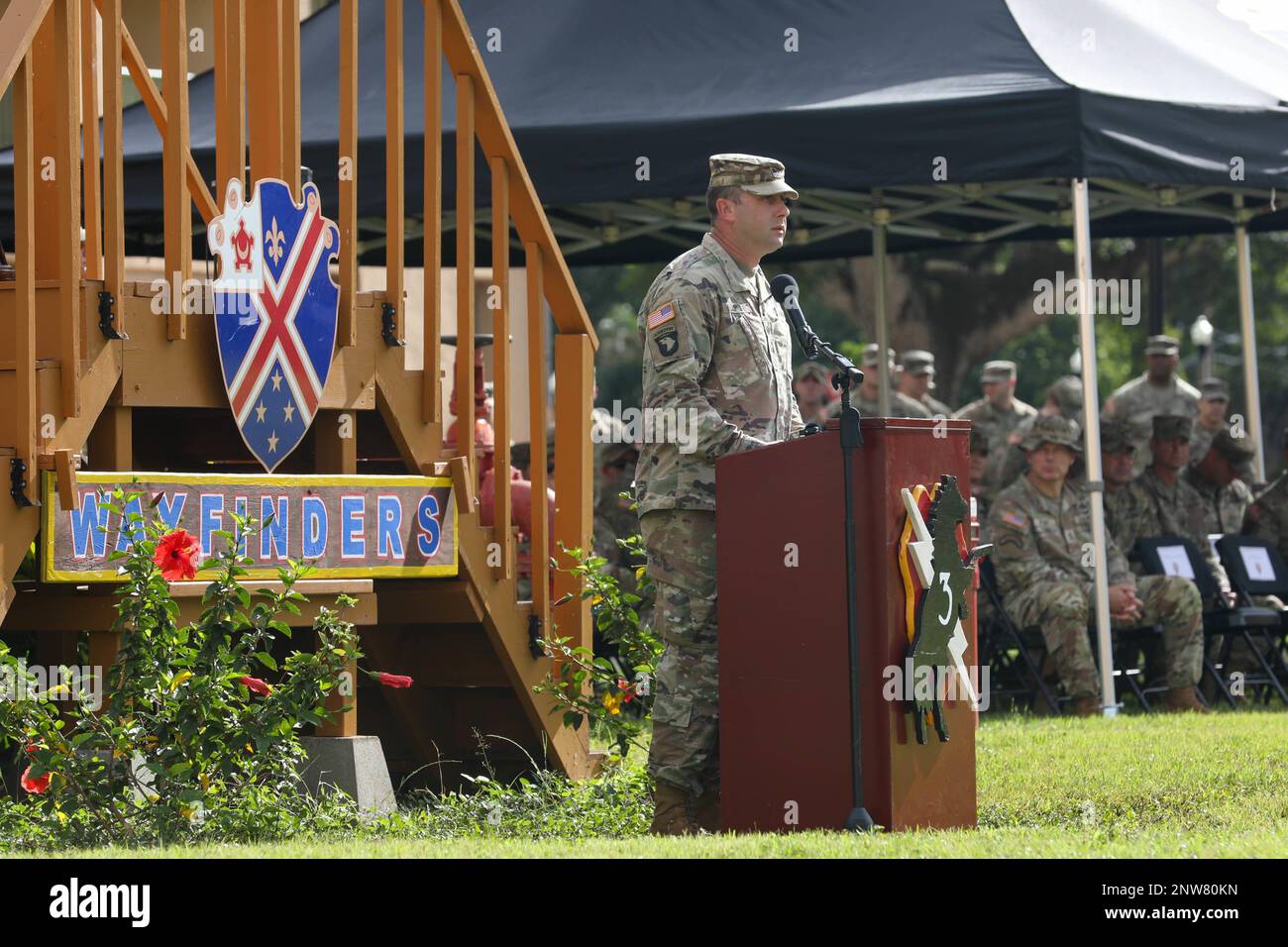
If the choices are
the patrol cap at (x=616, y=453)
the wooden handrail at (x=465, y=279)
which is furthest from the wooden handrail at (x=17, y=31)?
the patrol cap at (x=616, y=453)

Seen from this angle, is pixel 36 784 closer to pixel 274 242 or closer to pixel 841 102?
pixel 274 242

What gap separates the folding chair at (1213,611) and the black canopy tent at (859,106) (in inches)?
67.8

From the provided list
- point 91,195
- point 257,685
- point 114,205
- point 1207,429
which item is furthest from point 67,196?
point 1207,429

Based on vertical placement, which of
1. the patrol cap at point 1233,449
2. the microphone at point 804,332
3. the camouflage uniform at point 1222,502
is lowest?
the camouflage uniform at point 1222,502

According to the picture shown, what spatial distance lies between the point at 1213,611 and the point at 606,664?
543 cm

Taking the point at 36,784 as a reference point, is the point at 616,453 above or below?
above

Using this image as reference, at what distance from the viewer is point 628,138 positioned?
1129cm

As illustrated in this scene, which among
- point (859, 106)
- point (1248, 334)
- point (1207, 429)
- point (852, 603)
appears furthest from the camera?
point (1207, 429)

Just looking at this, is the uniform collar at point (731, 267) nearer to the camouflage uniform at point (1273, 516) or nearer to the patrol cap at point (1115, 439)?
the patrol cap at point (1115, 439)

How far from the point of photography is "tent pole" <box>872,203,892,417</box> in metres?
13.3

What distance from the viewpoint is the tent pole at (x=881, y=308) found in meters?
13.3

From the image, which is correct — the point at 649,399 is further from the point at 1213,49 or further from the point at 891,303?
the point at 891,303

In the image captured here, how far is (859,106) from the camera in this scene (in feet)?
36.0
